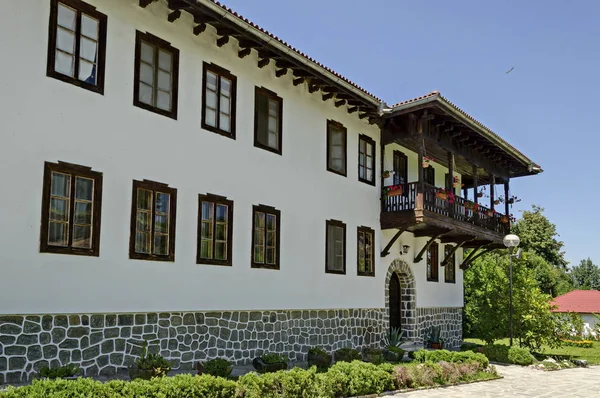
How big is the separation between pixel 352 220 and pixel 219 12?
24.3ft

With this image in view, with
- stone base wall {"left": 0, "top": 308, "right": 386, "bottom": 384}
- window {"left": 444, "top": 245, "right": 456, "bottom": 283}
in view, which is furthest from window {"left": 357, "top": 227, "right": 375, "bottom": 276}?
window {"left": 444, "top": 245, "right": 456, "bottom": 283}

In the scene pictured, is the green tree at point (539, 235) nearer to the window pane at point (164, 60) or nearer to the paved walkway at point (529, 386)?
the paved walkway at point (529, 386)

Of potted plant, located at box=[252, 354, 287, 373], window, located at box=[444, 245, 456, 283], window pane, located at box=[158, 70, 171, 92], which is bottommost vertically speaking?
potted plant, located at box=[252, 354, 287, 373]

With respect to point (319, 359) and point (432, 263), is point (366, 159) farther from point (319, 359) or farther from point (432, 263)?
point (319, 359)

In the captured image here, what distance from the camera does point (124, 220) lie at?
10.4 metres

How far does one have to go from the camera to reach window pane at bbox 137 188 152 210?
1071cm

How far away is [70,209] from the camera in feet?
31.2

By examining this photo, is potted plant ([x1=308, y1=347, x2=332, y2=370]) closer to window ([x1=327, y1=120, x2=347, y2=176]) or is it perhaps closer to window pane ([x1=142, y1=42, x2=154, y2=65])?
window ([x1=327, y1=120, x2=347, y2=176])

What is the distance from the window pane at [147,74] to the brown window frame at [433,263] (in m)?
12.9

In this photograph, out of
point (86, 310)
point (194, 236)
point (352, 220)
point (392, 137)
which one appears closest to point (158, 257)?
point (194, 236)

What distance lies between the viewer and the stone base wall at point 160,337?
8828 millimetres

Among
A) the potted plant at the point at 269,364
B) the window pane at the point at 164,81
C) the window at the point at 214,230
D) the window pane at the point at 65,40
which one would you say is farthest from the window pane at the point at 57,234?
the potted plant at the point at 269,364

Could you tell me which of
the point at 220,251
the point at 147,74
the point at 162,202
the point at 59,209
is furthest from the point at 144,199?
the point at 147,74

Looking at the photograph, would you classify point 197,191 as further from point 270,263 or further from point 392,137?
point 392,137
